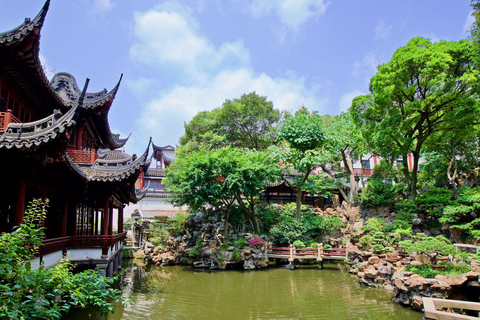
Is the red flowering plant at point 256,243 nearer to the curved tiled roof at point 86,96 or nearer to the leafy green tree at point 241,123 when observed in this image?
the curved tiled roof at point 86,96

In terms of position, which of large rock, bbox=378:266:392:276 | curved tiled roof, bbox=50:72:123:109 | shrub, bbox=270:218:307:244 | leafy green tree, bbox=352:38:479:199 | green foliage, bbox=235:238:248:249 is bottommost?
large rock, bbox=378:266:392:276

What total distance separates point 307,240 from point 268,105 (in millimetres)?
13921

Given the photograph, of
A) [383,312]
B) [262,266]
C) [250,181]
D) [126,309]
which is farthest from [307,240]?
[126,309]

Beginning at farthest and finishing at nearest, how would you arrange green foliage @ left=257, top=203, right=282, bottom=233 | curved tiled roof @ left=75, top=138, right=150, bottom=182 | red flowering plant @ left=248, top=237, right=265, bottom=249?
green foliage @ left=257, top=203, right=282, bottom=233, red flowering plant @ left=248, top=237, right=265, bottom=249, curved tiled roof @ left=75, top=138, right=150, bottom=182

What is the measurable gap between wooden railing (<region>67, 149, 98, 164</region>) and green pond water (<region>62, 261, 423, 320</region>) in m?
4.89

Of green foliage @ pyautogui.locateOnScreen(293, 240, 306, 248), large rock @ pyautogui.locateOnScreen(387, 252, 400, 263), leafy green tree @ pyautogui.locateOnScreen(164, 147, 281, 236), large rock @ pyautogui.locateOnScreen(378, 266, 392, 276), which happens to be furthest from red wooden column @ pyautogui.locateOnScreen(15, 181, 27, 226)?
green foliage @ pyautogui.locateOnScreen(293, 240, 306, 248)

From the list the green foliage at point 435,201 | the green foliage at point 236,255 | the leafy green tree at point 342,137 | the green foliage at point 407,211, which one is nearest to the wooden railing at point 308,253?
the green foliage at point 236,255

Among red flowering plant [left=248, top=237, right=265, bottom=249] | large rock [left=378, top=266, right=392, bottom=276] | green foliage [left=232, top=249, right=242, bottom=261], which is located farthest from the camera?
red flowering plant [left=248, top=237, right=265, bottom=249]

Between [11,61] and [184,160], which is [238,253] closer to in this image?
[184,160]

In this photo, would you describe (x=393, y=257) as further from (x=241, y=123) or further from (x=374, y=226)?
(x=241, y=123)

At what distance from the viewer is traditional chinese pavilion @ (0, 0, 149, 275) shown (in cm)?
614

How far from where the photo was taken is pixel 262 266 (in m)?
18.0

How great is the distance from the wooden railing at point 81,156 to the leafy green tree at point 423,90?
15361 millimetres

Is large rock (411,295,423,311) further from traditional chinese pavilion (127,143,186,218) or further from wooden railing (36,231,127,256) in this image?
traditional chinese pavilion (127,143,186,218)
